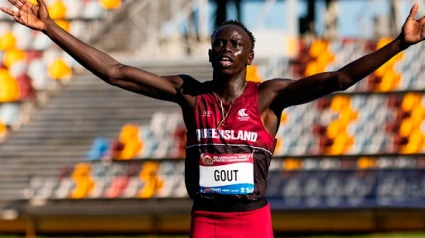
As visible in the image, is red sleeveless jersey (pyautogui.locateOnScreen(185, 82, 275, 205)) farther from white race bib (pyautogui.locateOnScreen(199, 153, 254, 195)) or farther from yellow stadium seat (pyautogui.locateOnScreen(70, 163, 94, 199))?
yellow stadium seat (pyautogui.locateOnScreen(70, 163, 94, 199))

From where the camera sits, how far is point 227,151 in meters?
7.55

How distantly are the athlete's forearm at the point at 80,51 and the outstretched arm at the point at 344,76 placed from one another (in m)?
1.11


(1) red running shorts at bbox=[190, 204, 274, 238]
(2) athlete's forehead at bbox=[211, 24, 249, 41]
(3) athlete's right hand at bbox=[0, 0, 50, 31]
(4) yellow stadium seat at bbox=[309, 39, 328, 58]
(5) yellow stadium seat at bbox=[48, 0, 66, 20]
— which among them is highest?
(5) yellow stadium seat at bbox=[48, 0, 66, 20]

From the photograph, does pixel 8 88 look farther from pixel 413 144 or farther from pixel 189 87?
pixel 189 87

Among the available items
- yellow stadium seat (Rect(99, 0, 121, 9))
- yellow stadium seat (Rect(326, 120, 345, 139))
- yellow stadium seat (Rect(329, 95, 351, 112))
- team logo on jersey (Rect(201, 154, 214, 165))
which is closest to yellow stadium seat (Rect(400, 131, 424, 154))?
yellow stadium seat (Rect(326, 120, 345, 139))

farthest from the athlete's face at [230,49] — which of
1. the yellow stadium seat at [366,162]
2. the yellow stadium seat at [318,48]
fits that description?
the yellow stadium seat at [318,48]

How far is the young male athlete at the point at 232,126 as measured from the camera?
24.6 ft

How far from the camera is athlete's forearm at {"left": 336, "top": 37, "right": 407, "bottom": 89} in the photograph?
725 cm

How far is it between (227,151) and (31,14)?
1581 millimetres

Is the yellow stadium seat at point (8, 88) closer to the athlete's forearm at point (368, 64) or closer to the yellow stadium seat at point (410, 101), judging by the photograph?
the yellow stadium seat at point (410, 101)

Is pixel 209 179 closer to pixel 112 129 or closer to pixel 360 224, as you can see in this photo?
pixel 360 224

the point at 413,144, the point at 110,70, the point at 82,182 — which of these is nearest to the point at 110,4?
the point at 82,182

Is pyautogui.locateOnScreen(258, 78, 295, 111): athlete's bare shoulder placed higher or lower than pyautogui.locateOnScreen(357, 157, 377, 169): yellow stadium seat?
higher

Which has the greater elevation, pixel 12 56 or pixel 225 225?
pixel 12 56
